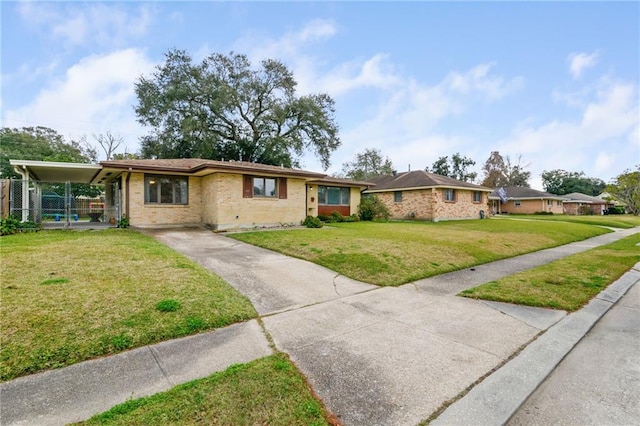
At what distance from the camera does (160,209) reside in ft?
48.6

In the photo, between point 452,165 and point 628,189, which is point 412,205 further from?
point 628,189

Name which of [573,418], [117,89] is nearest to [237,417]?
[573,418]

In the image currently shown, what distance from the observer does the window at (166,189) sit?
14.6 meters

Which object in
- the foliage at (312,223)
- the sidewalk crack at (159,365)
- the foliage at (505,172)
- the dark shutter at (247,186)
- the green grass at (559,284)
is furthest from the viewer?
the foliage at (505,172)

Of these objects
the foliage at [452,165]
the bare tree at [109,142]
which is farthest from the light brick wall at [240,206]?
the foliage at [452,165]

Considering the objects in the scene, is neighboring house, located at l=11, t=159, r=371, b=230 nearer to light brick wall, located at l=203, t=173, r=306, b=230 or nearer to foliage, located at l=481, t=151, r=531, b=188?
light brick wall, located at l=203, t=173, r=306, b=230

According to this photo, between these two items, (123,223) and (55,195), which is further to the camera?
(55,195)

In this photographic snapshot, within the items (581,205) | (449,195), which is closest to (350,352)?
(449,195)

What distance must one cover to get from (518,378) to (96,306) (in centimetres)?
526

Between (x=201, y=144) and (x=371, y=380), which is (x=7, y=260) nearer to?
(x=371, y=380)

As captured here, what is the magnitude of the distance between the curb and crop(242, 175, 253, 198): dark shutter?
42.6ft

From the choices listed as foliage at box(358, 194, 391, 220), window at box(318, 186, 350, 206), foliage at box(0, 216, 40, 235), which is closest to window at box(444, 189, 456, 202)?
foliage at box(358, 194, 391, 220)

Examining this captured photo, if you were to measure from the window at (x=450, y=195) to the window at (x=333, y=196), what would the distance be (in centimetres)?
850

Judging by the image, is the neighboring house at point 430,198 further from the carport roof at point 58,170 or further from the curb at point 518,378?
the carport roof at point 58,170
